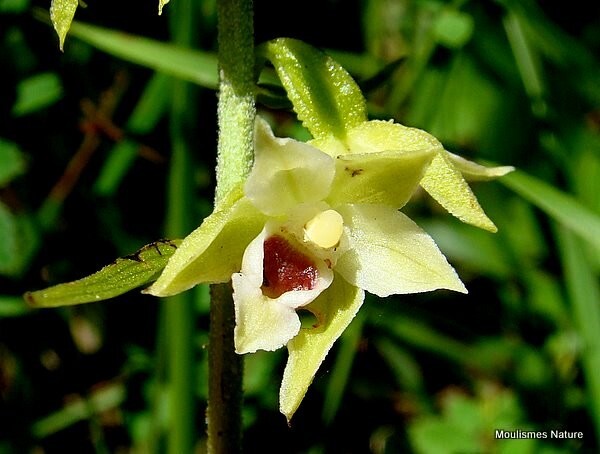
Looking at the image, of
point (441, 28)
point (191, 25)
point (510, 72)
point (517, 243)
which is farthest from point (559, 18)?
point (191, 25)

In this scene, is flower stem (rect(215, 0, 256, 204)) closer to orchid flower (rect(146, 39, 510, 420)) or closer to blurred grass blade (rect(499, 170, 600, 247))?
orchid flower (rect(146, 39, 510, 420))

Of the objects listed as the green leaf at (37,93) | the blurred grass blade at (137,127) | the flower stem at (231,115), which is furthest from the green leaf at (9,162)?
the flower stem at (231,115)

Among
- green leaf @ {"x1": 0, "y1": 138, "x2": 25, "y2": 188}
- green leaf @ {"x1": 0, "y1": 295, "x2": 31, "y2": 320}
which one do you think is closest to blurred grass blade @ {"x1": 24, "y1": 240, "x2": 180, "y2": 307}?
green leaf @ {"x1": 0, "y1": 138, "x2": 25, "y2": 188}

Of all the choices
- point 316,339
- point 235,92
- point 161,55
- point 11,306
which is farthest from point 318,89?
point 11,306

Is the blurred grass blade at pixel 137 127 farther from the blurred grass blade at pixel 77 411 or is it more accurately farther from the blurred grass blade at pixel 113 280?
the blurred grass blade at pixel 113 280

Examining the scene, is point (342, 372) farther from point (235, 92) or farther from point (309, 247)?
point (235, 92)

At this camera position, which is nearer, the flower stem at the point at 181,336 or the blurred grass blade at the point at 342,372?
the flower stem at the point at 181,336
